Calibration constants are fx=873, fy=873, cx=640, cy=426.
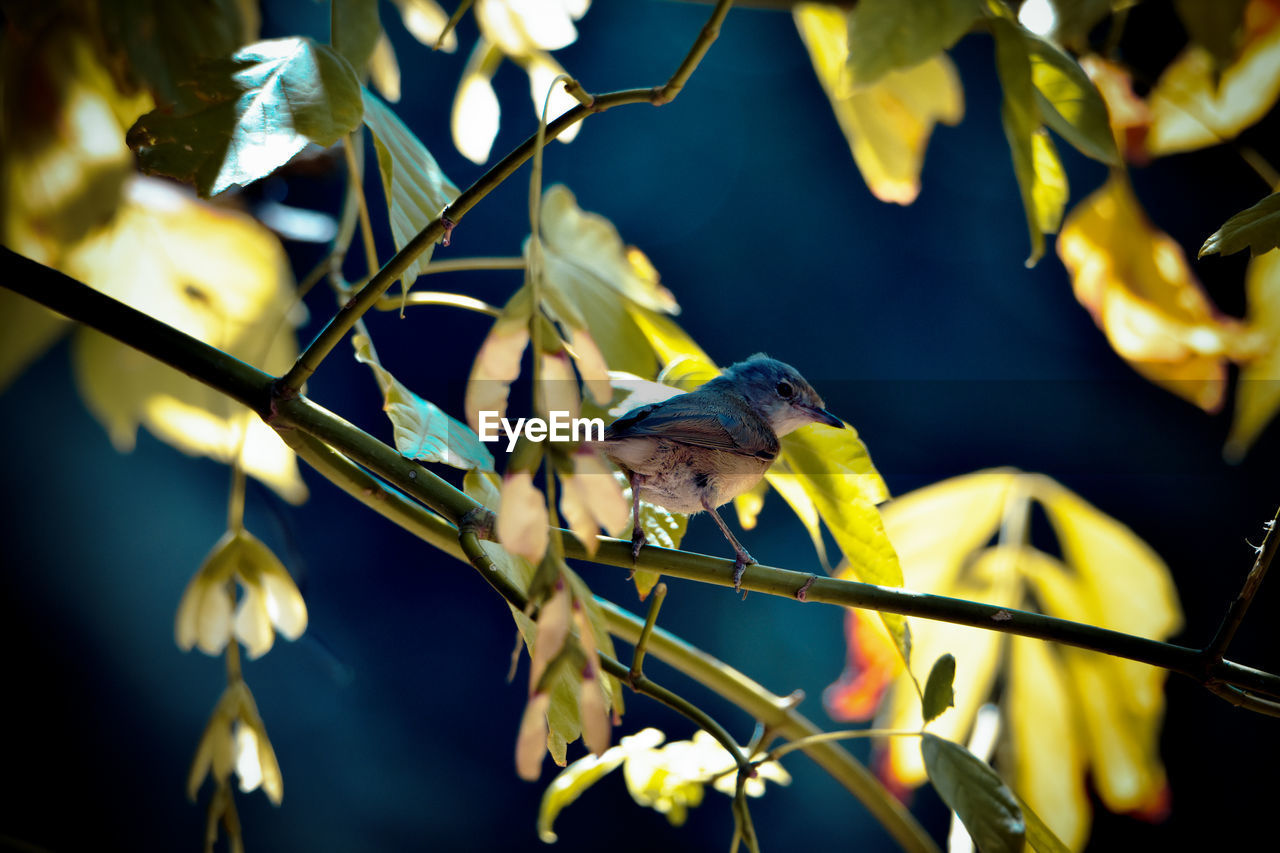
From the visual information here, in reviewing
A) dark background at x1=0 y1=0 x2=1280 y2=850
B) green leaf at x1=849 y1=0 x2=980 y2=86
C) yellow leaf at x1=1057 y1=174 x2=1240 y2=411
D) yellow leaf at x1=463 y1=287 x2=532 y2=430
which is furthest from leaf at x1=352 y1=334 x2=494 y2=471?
dark background at x1=0 y1=0 x2=1280 y2=850

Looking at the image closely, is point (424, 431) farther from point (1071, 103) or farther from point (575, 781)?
point (1071, 103)

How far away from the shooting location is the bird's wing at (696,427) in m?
0.46

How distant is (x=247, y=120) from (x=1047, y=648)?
1.97 feet

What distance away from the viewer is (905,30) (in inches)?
13.3

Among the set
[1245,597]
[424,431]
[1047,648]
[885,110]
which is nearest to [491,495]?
[424,431]

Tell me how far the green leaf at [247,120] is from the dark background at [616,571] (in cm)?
70

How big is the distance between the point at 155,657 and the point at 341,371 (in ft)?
1.58

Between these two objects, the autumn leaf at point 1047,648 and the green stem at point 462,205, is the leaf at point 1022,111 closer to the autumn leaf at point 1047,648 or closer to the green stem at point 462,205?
the green stem at point 462,205

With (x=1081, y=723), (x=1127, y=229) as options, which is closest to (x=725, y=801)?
(x=1081, y=723)

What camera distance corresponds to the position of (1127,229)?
566 millimetres

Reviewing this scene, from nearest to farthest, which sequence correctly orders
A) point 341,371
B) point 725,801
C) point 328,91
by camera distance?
point 328,91 < point 341,371 < point 725,801

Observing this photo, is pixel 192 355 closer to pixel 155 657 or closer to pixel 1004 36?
pixel 1004 36

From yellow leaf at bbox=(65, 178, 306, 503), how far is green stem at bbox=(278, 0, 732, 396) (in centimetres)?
27

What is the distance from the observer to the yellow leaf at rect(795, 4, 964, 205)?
1.74 feet
